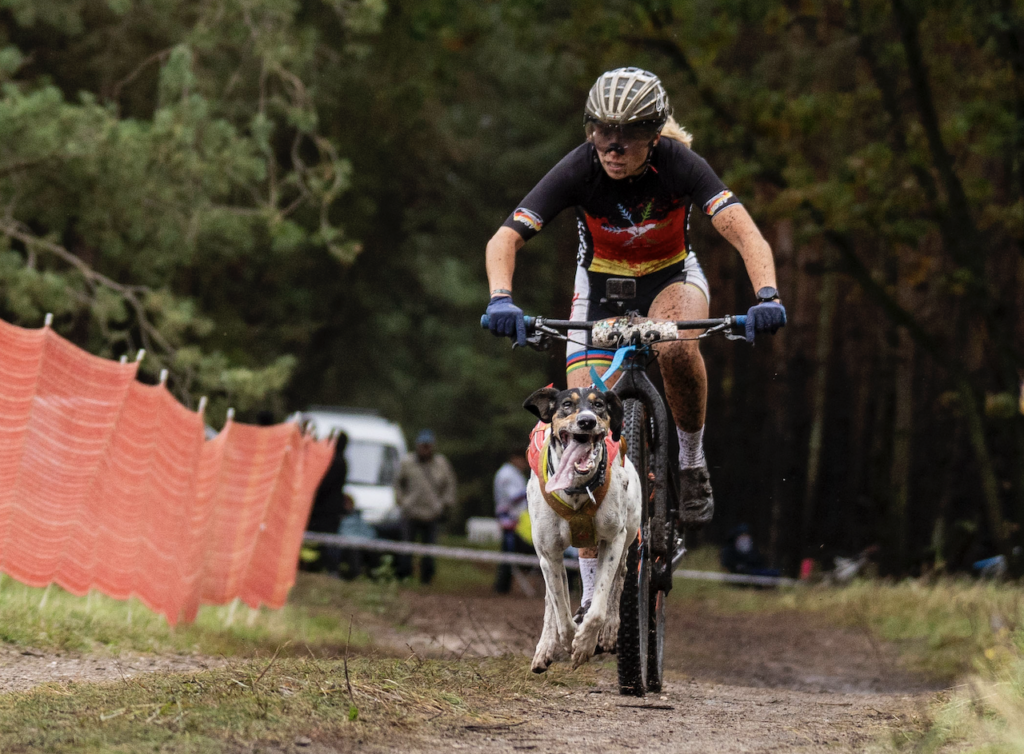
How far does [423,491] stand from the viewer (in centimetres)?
1983

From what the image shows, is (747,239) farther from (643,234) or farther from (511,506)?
(511,506)

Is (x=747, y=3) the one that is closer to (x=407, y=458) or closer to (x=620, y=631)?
(x=407, y=458)

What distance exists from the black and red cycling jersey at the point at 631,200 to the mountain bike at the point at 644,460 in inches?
16.7

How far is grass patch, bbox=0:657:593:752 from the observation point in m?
4.80

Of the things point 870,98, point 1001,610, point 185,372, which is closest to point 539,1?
point 870,98

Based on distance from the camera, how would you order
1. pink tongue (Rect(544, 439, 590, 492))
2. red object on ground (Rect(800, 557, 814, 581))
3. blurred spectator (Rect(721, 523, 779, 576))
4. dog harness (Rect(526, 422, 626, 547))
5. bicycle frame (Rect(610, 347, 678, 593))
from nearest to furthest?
pink tongue (Rect(544, 439, 590, 492)) → dog harness (Rect(526, 422, 626, 547)) → bicycle frame (Rect(610, 347, 678, 593)) → blurred spectator (Rect(721, 523, 779, 576)) → red object on ground (Rect(800, 557, 814, 581))

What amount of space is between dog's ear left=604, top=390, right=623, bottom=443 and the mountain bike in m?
0.14

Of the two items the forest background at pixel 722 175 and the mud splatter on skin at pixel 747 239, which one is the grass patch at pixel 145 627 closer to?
the mud splatter on skin at pixel 747 239

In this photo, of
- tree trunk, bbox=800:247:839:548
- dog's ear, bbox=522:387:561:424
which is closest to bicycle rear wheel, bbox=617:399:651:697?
dog's ear, bbox=522:387:561:424

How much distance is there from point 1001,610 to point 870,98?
24.5 ft

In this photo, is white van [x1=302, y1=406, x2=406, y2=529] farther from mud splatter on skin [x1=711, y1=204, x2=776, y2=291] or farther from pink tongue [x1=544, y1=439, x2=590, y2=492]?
pink tongue [x1=544, y1=439, x2=590, y2=492]

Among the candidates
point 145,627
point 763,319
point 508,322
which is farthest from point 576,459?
point 145,627

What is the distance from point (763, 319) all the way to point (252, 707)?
268 centimetres

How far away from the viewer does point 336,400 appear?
1735 inches
